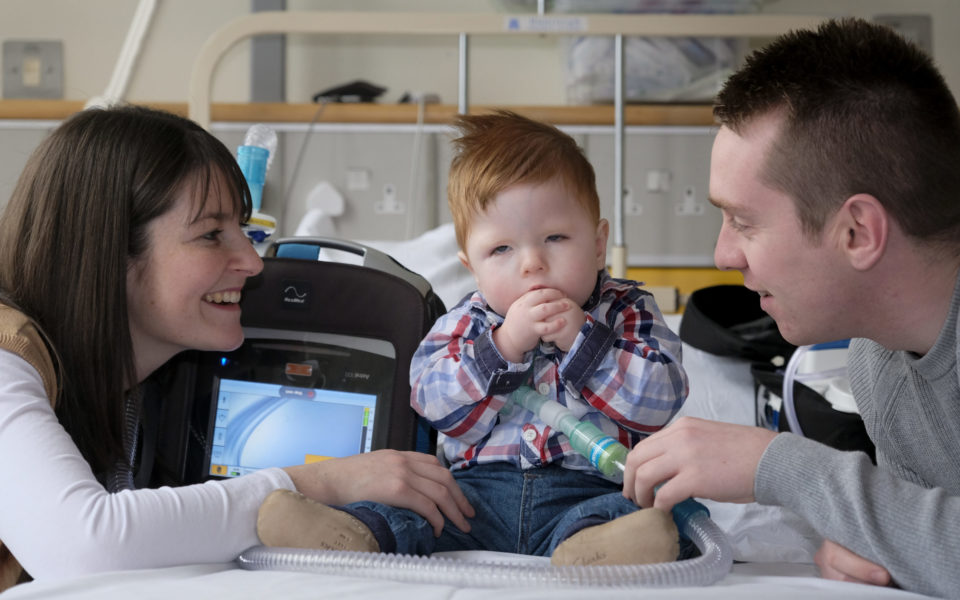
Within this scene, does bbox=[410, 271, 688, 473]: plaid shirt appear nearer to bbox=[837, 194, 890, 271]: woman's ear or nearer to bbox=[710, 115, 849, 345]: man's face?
bbox=[710, 115, 849, 345]: man's face

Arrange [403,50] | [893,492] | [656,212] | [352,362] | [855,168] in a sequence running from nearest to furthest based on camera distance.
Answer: [893,492]
[855,168]
[352,362]
[656,212]
[403,50]

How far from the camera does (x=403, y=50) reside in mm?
3482

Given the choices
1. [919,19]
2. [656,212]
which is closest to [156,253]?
[656,212]

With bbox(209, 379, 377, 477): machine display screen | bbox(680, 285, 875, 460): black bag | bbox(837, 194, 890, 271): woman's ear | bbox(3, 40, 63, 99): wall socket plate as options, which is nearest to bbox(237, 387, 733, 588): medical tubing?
bbox(837, 194, 890, 271): woman's ear

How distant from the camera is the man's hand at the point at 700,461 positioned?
97 centimetres

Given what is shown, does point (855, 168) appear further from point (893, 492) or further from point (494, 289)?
point (494, 289)

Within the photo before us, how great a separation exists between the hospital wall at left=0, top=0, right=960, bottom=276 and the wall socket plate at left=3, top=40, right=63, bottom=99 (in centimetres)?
4

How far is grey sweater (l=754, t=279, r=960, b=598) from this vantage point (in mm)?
879

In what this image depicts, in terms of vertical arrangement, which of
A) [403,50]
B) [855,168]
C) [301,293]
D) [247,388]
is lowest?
[247,388]

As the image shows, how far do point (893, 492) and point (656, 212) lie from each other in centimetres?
235

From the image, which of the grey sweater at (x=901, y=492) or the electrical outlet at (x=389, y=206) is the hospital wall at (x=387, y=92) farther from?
the grey sweater at (x=901, y=492)

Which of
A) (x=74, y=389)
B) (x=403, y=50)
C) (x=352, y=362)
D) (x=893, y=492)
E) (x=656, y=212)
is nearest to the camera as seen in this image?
(x=893, y=492)

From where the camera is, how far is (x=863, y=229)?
1067 mm

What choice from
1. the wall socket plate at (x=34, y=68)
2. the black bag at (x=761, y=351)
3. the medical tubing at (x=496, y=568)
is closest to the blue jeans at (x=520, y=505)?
the medical tubing at (x=496, y=568)
